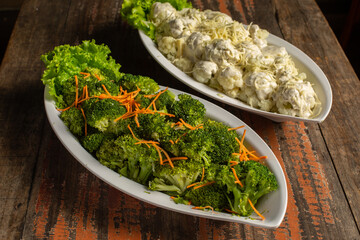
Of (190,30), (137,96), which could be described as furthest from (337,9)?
(137,96)

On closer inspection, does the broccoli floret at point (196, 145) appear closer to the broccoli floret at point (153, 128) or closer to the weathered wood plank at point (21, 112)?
the broccoli floret at point (153, 128)

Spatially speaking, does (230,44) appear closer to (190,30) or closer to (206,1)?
(190,30)

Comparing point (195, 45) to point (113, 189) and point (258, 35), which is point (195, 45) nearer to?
point (258, 35)

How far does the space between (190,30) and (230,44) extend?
399mm

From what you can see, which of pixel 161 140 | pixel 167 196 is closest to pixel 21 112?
pixel 161 140

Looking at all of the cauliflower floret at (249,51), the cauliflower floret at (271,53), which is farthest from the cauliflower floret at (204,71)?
the cauliflower floret at (271,53)

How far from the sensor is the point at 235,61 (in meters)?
2.43

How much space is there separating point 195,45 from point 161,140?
922 mm

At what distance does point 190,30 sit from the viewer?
272 cm

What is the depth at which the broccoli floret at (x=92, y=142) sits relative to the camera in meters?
1.92

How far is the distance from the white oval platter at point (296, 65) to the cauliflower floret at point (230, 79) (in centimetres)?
7

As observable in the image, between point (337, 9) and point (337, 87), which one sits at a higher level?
point (337, 87)

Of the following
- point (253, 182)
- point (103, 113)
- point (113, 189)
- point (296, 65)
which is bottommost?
point (113, 189)

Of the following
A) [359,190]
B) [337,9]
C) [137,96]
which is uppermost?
[137,96]
